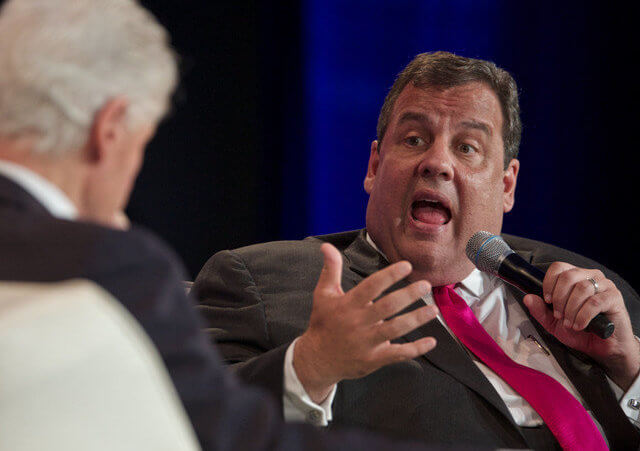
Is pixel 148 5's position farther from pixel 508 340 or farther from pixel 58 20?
pixel 58 20

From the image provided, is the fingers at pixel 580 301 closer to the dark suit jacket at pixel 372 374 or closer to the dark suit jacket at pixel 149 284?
the dark suit jacket at pixel 372 374

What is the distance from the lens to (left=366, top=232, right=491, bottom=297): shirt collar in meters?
2.09

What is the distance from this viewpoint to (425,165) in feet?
6.63

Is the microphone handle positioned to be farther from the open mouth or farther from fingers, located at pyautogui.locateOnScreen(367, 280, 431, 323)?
fingers, located at pyautogui.locateOnScreen(367, 280, 431, 323)

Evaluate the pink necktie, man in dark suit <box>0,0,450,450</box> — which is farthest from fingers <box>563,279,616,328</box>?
man in dark suit <box>0,0,450,450</box>

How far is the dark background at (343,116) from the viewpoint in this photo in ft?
10.5

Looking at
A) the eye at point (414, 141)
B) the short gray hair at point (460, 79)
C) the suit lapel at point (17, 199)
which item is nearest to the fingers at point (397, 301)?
the suit lapel at point (17, 199)

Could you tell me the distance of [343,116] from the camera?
3.35 meters

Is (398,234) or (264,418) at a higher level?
(264,418)

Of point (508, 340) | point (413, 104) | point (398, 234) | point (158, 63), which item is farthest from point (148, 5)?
point (158, 63)

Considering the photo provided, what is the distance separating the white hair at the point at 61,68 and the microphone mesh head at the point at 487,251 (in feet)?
3.46

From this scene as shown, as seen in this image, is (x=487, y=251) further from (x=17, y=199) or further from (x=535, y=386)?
(x=17, y=199)

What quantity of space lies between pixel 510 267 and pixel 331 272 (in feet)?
1.81

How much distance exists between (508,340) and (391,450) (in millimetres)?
1150
